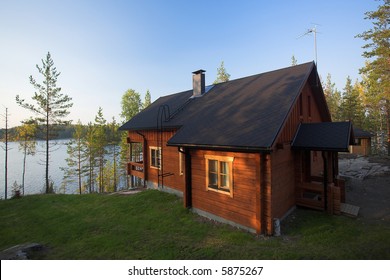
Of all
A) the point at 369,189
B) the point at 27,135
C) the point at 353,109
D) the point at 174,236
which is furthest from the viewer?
the point at 353,109

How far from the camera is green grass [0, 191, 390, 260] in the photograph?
21.8ft

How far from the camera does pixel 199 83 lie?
1609cm

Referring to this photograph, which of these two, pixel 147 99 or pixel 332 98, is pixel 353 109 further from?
pixel 147 99

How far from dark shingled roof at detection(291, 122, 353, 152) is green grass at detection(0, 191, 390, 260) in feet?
9.90

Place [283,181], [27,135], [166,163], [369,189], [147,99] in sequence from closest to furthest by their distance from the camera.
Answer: [283,181]
[369,189]
[166,163]
[27,135]
[147,99]

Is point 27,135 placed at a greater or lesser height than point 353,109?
lesser

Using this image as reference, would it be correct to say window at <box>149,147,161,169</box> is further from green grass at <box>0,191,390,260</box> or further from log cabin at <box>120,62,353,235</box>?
green grass at <box>0,191,390,260</box>

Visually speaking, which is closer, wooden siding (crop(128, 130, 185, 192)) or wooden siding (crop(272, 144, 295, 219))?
wooden siding (crop(272, 144, 295, 219))

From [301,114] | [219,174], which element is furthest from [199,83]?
[219,174]

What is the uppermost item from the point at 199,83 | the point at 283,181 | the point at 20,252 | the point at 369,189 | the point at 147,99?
the point at 147,99

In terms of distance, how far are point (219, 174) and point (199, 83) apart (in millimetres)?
8981

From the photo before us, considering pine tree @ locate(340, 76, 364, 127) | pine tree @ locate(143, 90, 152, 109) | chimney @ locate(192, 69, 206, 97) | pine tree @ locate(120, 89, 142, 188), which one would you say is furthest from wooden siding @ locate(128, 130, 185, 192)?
pine tree @ locate(340, 76, 364, 127)

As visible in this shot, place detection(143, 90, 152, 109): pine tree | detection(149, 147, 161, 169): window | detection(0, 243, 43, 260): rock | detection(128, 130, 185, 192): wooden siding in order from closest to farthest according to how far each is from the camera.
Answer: detection(0, 243, 43, 260): rock < detection(128, 130, 185, 192): wooden siding < detection(149, 147, 161, 169): window < detection(143, 90, 152, 109): pine tree
